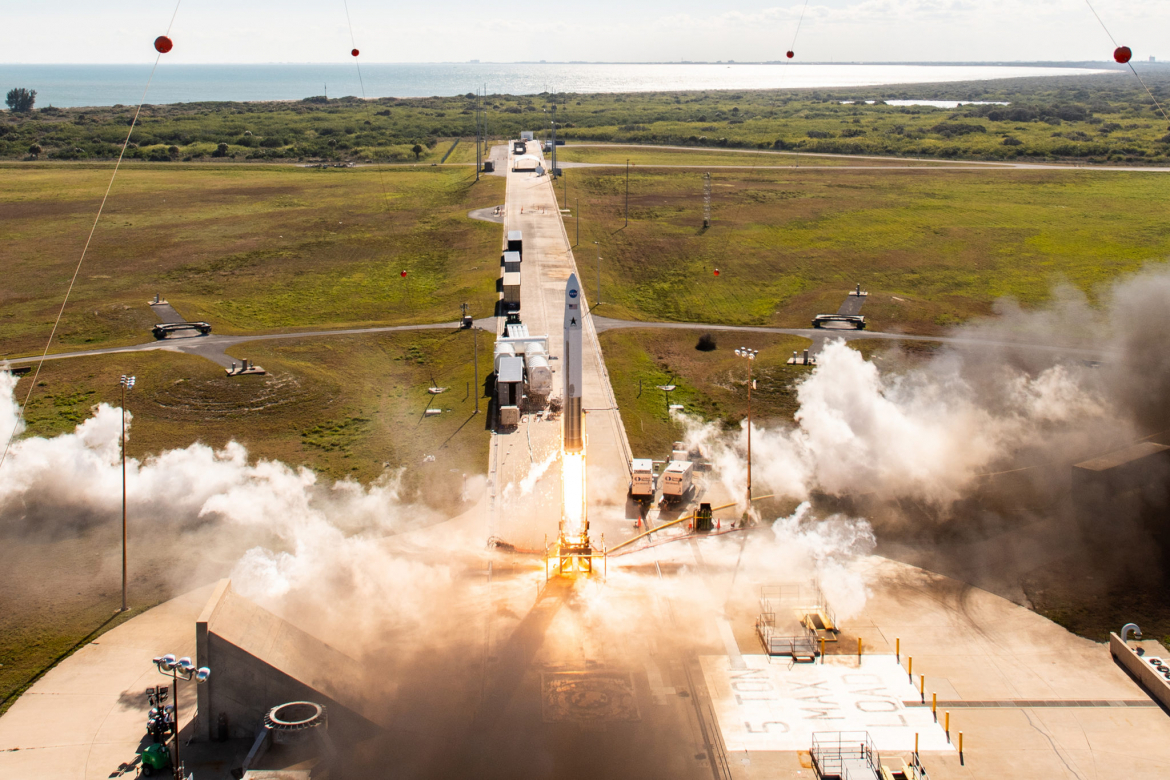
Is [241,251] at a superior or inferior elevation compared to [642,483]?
superior

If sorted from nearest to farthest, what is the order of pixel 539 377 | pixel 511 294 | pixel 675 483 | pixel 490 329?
pixel 675 483 → pixel 539 377 → pixel 490 329 → pixel 511 294

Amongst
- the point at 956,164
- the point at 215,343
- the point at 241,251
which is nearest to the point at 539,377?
the point at 215,343

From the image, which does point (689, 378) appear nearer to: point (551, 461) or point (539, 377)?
point (539, 377)

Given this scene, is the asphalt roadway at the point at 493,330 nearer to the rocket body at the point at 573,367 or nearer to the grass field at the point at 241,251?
the grass field at the point at 241,251

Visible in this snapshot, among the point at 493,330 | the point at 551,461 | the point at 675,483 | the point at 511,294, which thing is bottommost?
the point at 551,461

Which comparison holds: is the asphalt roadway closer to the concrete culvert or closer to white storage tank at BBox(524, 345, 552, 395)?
white storage tank at BBox(524, 345, 552, 395)

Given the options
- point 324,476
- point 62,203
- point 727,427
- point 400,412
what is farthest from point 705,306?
point 62,203
